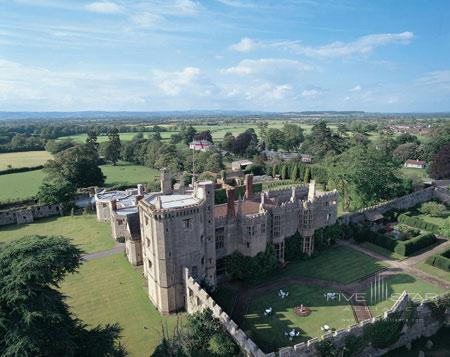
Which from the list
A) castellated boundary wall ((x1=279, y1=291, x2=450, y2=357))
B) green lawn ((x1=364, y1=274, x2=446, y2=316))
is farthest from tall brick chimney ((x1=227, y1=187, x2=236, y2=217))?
green lawn ((x1=364, y1=274, x2=446, y2=316))

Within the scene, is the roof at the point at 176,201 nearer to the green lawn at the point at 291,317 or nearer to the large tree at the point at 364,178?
the green lawn at the point at 291,317

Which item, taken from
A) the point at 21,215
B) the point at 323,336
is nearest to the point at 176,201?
the point at 323,336

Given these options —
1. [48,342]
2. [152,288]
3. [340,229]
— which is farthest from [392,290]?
[48,342]

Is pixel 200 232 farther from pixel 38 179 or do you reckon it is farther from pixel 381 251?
pixel 38 179

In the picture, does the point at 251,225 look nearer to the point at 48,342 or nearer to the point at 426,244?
the point at 48,342

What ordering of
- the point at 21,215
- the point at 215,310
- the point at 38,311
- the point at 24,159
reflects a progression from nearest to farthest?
1. the point at 38,311
2. the point at 215,310
3. the point at 21,215
4. the point at 24,159

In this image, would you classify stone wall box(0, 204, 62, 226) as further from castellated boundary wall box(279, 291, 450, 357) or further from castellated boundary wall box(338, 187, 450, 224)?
castellated boundary wall box(279, 291, 450, 357)

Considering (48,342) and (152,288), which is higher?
(48,342)

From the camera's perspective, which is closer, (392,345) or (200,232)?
(392,345)
